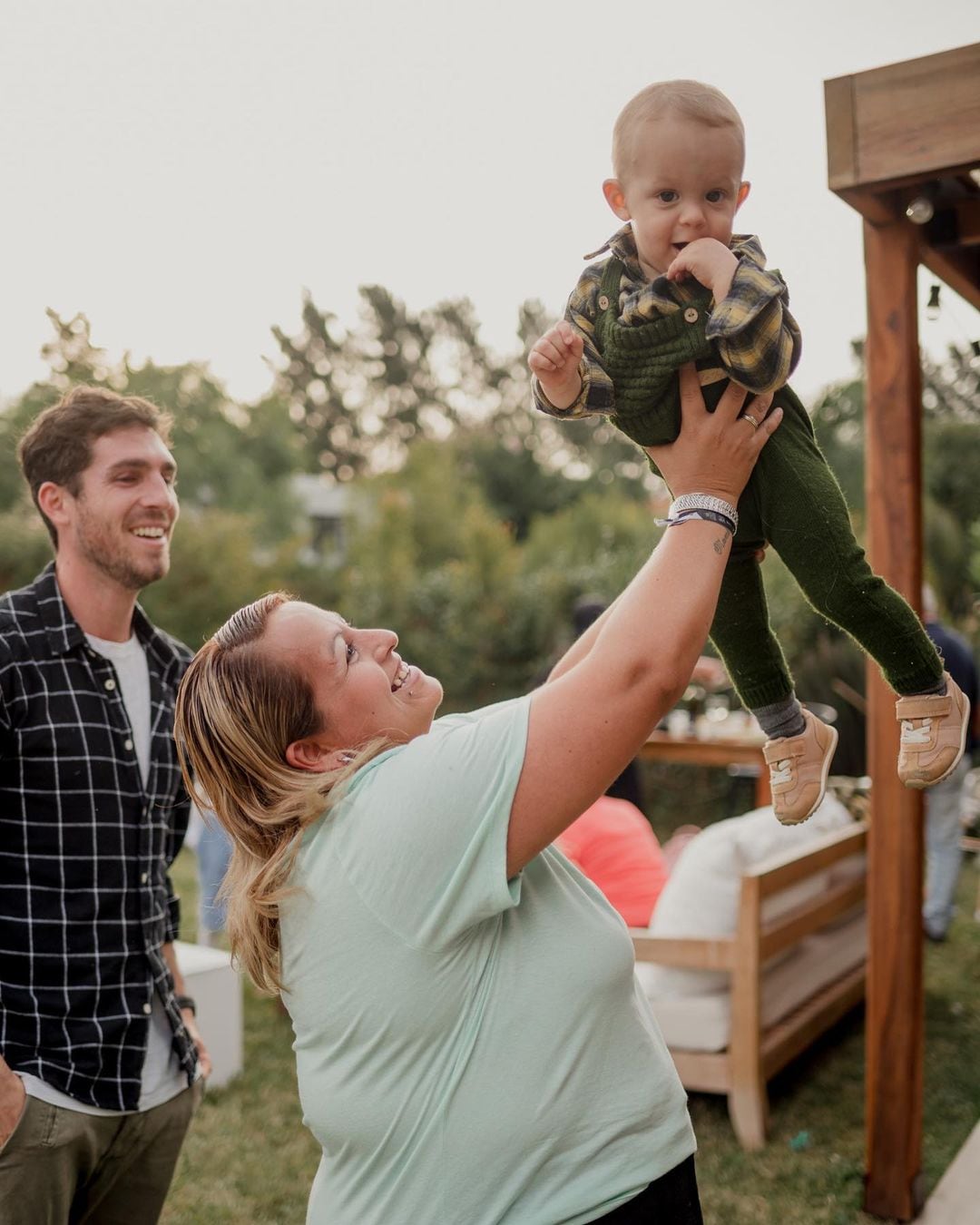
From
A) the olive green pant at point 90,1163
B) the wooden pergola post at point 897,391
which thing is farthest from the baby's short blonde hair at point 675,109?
the olive green pant at point 90,1163

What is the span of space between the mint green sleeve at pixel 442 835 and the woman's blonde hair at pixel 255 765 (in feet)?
0.31

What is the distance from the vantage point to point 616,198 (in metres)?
1.25

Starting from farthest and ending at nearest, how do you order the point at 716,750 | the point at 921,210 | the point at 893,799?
the point at 716,750, the point at 893,799, the point at 921,210

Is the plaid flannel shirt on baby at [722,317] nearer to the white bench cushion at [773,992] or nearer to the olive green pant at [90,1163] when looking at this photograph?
the olive green pant at [90,1163]

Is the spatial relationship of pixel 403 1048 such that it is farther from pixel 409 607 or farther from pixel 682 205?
pixel 409 607

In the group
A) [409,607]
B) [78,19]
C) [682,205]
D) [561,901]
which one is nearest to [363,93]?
[78,19]

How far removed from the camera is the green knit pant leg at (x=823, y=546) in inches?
46.8

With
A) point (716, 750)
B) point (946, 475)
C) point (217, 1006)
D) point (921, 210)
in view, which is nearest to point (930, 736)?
point (921, 210)

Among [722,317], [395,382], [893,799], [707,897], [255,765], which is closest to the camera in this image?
[722,317]

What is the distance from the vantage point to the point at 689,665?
1121 mm

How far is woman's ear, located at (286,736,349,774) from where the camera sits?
131 centimetres

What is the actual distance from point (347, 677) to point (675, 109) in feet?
2.35

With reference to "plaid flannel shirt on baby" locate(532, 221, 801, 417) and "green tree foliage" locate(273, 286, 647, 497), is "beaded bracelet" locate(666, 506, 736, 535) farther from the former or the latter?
"green tree foliage" locate(273, 286, 647, 497)

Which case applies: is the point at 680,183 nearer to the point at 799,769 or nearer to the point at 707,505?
the point at 707,505
